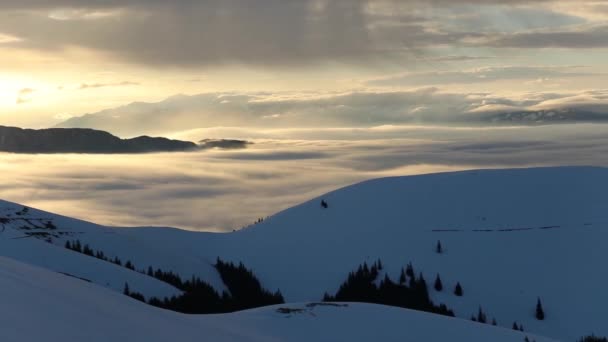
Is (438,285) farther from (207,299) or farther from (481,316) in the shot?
(207,299)

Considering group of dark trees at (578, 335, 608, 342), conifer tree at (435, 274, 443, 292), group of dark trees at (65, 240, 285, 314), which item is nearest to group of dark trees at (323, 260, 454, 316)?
conifer tree at (435, 274, 443, 292)

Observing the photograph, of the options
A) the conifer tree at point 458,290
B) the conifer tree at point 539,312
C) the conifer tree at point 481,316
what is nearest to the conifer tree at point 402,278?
the conifer tree at point 458,290

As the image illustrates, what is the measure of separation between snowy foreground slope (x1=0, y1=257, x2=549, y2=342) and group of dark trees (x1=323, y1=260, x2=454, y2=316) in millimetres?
102494

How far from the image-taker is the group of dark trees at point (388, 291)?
162750mm

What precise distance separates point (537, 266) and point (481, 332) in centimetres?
14958

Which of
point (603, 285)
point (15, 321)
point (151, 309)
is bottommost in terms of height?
point (603, 285)


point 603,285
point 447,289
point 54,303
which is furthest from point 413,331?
point 603,285

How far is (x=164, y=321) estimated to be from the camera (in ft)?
121

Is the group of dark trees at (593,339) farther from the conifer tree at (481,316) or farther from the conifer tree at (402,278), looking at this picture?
the conifer tree at (402,278)

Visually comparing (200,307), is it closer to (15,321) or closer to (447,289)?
(447,289)

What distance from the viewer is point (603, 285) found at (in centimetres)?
17900

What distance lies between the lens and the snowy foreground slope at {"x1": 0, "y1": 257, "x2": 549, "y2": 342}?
27984 millimetres

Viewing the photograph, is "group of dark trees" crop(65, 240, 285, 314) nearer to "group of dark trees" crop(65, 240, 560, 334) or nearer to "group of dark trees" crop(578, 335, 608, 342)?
"group of dark trees" crop(65, 240, 560, 334)

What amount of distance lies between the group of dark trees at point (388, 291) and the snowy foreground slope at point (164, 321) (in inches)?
4035
